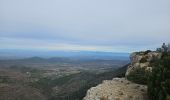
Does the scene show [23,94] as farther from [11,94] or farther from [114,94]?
[114,94]

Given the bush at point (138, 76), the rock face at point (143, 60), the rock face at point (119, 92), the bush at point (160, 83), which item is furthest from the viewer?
the rock face at point (143, 60)

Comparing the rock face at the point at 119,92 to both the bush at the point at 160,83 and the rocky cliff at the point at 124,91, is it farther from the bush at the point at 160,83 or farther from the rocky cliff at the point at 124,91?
the bush at the point at 160,83

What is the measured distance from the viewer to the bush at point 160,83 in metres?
25.9

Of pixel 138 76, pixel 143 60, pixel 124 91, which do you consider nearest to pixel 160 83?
pixel 124 91

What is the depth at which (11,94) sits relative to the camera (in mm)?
183000

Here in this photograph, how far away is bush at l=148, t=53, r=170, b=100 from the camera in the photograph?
25.9 meters

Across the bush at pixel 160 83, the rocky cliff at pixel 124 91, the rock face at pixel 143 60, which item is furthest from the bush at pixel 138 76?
the bush at pixel 160 83

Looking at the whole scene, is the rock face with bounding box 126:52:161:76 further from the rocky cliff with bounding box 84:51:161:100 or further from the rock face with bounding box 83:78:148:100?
the rock face with bounding box 83:78:148:100

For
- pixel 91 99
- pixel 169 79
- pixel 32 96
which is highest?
pixel 169 79

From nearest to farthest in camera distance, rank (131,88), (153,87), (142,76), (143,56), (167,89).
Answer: (167,89) < (153,87) < (131,88) < (142,76) < (143,56)

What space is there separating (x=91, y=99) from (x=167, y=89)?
8.08m

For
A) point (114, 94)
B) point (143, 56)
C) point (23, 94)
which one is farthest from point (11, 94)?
point (114, 94)

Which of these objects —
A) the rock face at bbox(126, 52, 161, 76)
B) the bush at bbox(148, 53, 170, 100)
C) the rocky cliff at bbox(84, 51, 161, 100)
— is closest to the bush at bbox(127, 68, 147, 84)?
the rocky cliff at bbox(84, 51, 161, 100)

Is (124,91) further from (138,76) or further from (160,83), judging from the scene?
(138,76)
